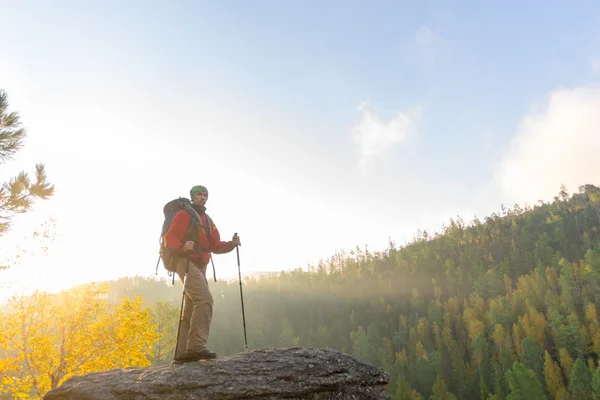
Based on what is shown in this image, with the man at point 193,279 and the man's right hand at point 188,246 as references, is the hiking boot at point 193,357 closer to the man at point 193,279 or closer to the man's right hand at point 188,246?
the man at point 193,279

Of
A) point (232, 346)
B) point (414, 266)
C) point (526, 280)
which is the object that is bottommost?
point (232, 346)

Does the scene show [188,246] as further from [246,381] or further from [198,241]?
[246,381]

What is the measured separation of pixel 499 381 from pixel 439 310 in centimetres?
4496

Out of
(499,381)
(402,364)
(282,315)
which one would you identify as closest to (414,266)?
(282,315)

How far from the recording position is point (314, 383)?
5.70 metres

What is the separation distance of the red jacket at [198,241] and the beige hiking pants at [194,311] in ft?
0.90

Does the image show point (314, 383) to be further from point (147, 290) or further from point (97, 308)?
point (147, 290)

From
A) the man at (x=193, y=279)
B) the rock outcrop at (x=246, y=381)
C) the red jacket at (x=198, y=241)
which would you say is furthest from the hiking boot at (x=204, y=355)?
the red jacket at (x=198, y=241)

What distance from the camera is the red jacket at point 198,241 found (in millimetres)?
6551

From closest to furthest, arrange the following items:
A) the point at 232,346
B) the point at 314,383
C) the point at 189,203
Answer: the point at 314,383 < the point at 189,203 < the point at 232,346

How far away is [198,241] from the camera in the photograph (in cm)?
694

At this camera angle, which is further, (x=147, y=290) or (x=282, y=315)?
(x=147, y=290)

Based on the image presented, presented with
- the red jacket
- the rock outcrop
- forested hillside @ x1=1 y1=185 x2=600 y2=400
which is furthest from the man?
forested hillside @ x1=1 y1=185 x2=600 y2=400

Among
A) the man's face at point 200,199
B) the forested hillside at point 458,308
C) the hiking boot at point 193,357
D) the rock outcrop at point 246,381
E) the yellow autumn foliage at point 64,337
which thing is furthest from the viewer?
the forested hillside at point 458,308
